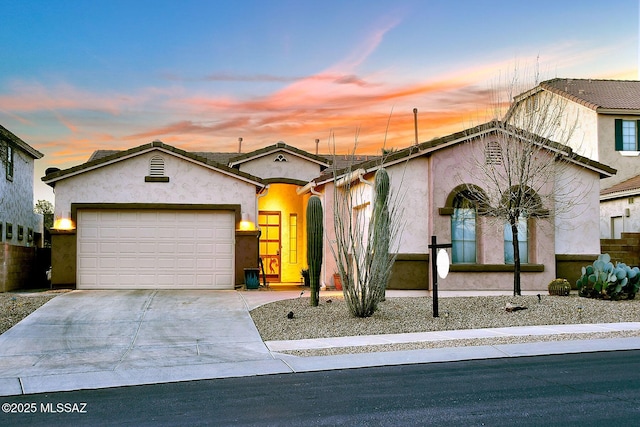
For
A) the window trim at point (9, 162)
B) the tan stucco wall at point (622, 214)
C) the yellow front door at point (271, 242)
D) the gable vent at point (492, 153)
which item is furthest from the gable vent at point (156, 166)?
the tan stucco wall at point (622, 214)

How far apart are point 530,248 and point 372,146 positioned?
24.9 ft

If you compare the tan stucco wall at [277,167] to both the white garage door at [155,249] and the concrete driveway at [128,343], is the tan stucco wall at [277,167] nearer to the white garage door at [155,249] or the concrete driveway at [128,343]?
the white garage door at [155,249]

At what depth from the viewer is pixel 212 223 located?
21.4 metres

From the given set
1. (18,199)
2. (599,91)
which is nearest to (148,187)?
(18,199)

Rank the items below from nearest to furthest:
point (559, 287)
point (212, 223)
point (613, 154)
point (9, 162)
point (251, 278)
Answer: point (559, 287) → point (251, 278) → point (212, 223) → point (9, 162) → point (613, 154)

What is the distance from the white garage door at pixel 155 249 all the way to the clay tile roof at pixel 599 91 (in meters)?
15.0

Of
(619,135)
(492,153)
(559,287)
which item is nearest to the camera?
(559,287)

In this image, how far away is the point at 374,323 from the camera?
14195mm

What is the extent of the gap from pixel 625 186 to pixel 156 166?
17572 mm

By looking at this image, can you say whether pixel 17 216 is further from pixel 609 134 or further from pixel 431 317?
pixel 609 134

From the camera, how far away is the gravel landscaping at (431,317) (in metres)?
13.1

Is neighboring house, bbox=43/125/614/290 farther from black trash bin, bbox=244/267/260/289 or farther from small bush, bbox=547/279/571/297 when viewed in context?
small bush, bbox=547/279/571/297

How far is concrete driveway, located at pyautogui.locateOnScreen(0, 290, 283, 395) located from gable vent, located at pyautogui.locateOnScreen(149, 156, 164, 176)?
→ 4186 mm

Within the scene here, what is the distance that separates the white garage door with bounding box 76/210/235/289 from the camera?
2066 centimetres
